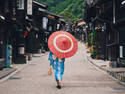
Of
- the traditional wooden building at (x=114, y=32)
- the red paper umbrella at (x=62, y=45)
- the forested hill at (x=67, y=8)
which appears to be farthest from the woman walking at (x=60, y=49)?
the forested hill at (x=67, y=8)

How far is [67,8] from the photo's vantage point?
4528 inches

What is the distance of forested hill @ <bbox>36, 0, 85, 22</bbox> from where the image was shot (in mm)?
111562

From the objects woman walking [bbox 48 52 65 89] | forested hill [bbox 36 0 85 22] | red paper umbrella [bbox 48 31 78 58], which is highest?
forested hill [bbox 36 0 85 22]

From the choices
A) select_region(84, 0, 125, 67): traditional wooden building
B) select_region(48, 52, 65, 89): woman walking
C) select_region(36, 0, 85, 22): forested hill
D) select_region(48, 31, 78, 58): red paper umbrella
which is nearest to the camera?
select_region(48, 31, 78, 58): red paper umbrella

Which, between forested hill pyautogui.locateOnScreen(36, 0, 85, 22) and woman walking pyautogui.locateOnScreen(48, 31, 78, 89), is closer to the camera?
woman walking pyautogui.locateOnScreen(48, 31, 78, 89)

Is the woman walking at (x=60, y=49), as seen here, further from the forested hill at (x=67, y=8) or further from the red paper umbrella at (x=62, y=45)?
the forested hill at (x=67, y=8)

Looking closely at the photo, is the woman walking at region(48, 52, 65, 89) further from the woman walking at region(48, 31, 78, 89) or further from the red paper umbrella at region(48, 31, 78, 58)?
the red paper umbrella at region(48, 31, 78, 58)

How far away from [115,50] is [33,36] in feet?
82.5

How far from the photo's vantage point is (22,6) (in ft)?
91.1

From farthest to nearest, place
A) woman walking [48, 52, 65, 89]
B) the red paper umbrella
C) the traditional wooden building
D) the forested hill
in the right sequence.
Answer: the forested hill → the traditional wooden building → woman walking [48, 52, 65, 89] → the red paper umbrella

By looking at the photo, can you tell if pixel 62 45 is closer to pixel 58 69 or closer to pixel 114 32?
pixel 58 69

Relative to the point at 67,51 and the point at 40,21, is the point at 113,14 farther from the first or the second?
the point at 40,21

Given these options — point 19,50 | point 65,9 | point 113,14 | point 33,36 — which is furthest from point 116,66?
point 65,9

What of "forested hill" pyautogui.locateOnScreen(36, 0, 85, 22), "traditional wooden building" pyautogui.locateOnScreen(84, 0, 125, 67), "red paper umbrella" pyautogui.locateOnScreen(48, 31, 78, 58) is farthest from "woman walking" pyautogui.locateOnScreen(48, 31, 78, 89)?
"forested hill" pyautogui.locateOnScreen(36, 0, 85, 22)
